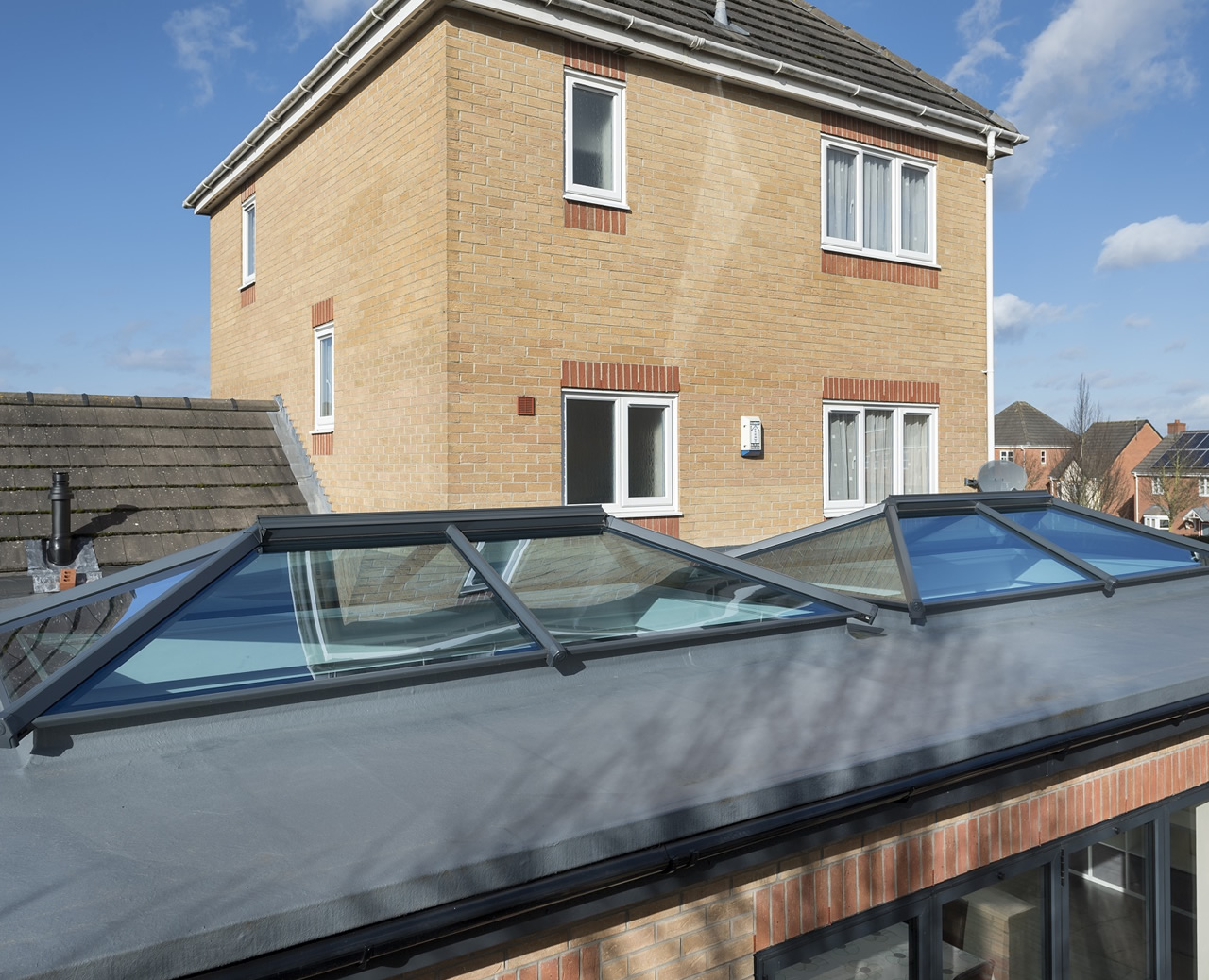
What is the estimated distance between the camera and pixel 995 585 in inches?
205

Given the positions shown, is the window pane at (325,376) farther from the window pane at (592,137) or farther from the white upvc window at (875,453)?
the white upvc window at (875,453)

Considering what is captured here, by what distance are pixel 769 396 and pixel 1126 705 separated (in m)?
7.30

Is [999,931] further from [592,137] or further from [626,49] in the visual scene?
[626,49]

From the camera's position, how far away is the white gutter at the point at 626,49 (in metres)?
8.74

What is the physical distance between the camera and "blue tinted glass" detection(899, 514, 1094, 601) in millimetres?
5152

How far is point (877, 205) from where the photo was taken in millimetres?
11750

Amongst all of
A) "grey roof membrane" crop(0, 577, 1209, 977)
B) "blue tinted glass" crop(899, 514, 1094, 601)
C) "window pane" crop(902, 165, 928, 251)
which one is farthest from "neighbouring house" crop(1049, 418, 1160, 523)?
"grey roof membrane" crop(0, 577, 1209, 977)

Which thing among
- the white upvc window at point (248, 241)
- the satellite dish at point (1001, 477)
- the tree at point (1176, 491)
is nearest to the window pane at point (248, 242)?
the white upvc window at point (248, 241)

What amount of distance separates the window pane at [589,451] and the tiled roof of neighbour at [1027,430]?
6121 centimetres

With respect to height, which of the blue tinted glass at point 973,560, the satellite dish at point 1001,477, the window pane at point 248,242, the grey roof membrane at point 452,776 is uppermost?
the window pane at point 248,242

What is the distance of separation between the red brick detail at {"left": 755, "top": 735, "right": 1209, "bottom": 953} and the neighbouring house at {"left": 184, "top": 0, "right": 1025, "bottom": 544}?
5.79 metres

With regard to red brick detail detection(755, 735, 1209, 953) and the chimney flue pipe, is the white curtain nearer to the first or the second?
red brick detail detection(755, 735, 1209, 953)

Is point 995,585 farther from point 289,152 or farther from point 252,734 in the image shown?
Answer: point 289,152

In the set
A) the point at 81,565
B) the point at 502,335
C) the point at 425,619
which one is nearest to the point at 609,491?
the point at 502,335
